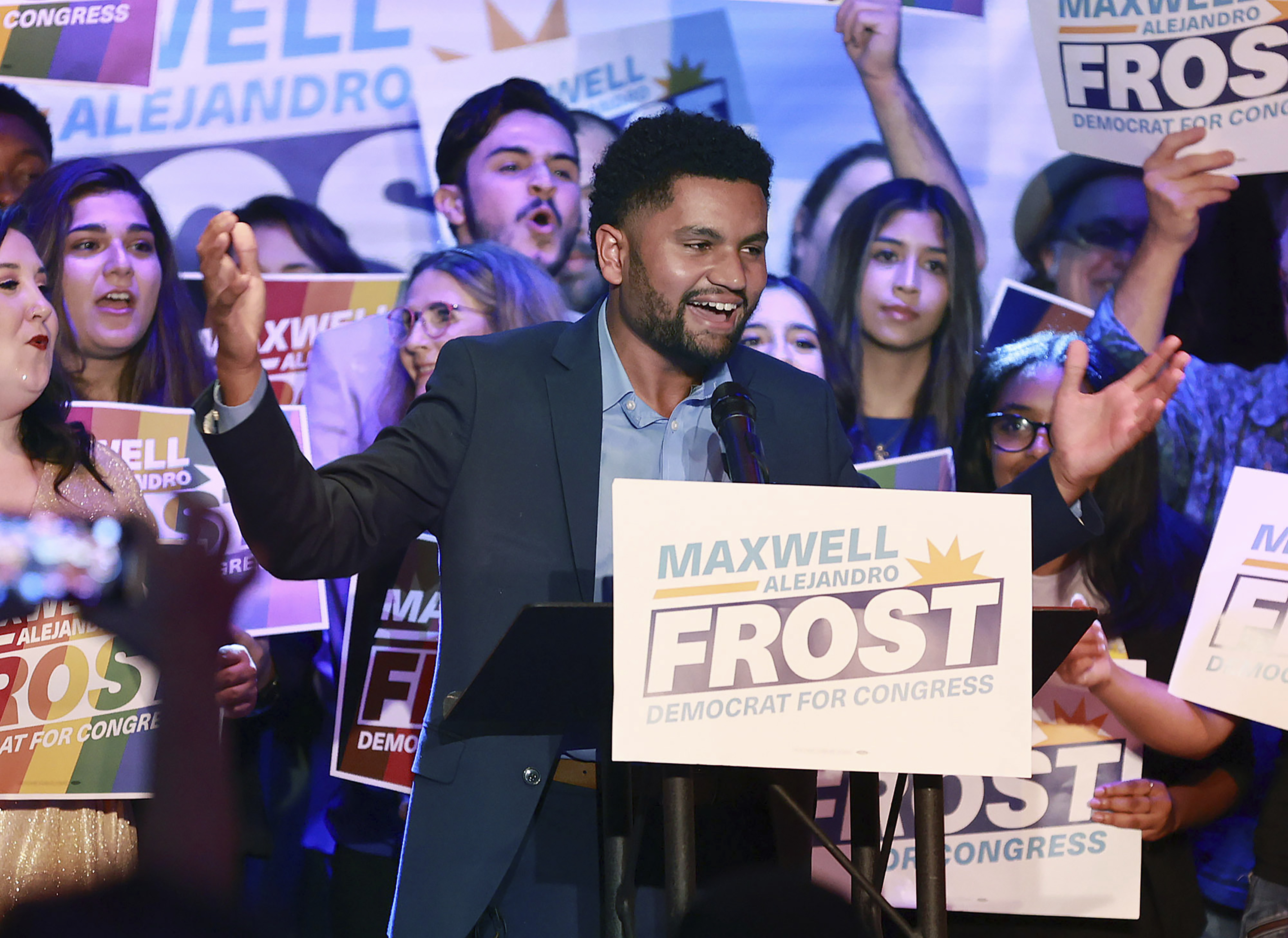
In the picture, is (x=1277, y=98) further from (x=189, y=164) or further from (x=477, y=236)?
(x=189, y=164)

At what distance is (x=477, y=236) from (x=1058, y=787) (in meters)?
2.44

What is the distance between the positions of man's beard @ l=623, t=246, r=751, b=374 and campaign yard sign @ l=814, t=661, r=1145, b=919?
68.9 inches

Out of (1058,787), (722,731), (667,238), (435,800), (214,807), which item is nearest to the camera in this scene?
(722,731)

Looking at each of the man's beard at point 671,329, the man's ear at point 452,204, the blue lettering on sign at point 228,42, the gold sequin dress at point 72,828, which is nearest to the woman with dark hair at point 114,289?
the gold sequin dress at point 72,828

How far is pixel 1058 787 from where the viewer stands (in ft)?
11.8

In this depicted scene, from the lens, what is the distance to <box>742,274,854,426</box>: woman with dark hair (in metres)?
3.71

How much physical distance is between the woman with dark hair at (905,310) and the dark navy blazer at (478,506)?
135 centimetres

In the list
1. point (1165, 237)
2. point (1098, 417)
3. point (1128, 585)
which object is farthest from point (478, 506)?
point (1165, 237)

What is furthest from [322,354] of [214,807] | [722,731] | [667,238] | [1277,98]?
[1277,98]

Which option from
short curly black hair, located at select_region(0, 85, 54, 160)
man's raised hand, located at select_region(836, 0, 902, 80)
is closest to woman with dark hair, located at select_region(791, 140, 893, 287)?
man's raised hand, located at select_region(836, 0, 902, 80)

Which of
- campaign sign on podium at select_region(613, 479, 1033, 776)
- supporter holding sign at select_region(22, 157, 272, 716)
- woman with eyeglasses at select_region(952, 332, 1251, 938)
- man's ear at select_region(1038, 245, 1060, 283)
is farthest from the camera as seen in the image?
man's ear at select_region(1038, 245, 1060, 283)

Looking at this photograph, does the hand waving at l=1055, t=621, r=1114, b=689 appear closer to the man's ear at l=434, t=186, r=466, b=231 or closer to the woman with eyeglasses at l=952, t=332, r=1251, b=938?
the woman with eyeglasses at l=952, t=332, r=1251, b=938

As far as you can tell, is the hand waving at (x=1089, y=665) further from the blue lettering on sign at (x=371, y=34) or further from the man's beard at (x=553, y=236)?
the blue lettering on sign at (x=371, y=34)

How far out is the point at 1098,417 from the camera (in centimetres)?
213
